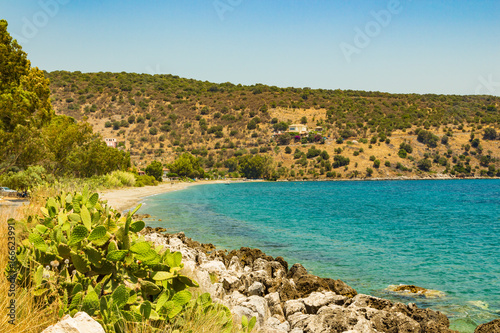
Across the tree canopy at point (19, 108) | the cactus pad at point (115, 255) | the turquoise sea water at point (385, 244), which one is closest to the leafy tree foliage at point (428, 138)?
the turquoise sea water at point (385, 244)

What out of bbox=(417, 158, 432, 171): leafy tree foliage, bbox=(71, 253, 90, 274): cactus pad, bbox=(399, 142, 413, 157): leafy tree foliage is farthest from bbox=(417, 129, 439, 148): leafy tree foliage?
bbox=(71, 253, 90, 274): cactus pad

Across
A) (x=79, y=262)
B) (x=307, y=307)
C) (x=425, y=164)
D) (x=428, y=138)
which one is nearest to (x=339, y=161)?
(x=425, y=164)

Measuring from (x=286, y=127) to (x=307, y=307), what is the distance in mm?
118571

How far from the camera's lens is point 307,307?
343 inches

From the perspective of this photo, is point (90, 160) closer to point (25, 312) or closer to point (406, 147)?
point (25, 312)

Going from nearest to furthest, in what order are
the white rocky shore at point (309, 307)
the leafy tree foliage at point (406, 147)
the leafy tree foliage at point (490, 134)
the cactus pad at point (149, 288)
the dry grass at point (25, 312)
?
the dry grass at point (25, 312), the cactus pad at point (149, 288), the white rocky shore at point (309, 307), the leafy tree foliage at point (406, 147), the leafy tree foliage at point (490, 134)

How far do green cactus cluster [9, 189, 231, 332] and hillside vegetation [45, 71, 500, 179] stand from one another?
3974 inches

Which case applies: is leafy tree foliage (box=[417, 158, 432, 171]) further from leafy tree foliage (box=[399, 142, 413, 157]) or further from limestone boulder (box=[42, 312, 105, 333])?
limestone boulder (box=[42, 312, 105, 333])

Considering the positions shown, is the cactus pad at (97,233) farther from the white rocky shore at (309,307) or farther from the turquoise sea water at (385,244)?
the turquoise sea water at (385,244)

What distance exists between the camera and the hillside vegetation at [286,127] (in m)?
114

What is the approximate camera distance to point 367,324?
738 cm

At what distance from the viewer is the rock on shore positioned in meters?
7.34

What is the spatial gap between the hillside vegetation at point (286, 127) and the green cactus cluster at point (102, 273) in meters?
101

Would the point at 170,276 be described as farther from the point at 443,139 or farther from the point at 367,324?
the point at 443,139
